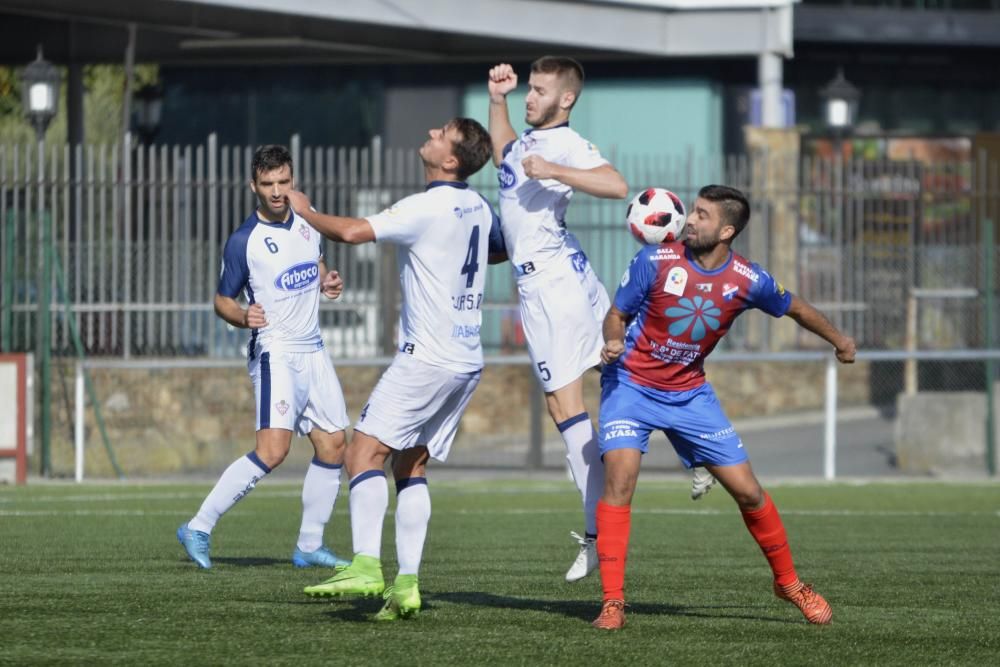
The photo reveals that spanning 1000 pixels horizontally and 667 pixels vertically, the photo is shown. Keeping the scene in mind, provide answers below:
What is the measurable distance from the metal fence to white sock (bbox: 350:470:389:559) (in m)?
10.8

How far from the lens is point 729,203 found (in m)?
7.41

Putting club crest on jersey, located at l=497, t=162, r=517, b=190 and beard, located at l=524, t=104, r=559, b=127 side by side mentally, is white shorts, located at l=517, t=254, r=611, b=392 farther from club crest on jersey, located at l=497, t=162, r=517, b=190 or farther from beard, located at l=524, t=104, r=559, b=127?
beard, located at l=524, t=104, r=559, b=127

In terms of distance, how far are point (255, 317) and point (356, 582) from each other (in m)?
2.34

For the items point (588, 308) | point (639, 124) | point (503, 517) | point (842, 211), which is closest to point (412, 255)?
point (588, 308)

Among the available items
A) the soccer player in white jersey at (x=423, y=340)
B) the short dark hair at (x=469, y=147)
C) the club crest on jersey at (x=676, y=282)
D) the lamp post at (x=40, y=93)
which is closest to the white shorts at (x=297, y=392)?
the soccer player in white jersey at (x=423, y=340)

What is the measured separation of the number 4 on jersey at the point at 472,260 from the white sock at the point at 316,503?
2.26m

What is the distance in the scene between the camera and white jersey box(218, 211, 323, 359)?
9.61 metres

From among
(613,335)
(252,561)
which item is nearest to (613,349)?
(613,335)

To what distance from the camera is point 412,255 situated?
7.62 m

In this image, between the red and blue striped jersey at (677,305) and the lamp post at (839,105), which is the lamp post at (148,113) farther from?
the red and blue striped jersey at (677,305)

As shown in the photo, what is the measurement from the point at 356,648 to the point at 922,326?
15.3 metres

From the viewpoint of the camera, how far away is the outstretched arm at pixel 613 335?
7180mm

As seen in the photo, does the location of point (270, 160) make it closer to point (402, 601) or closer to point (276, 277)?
point (276, 277)

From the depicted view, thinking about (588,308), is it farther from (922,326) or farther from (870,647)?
(922,326)
